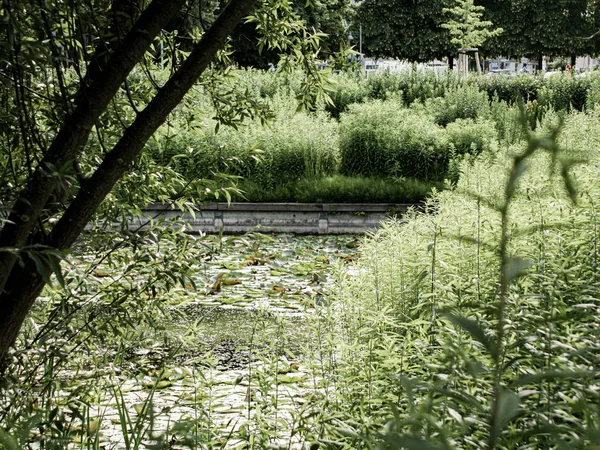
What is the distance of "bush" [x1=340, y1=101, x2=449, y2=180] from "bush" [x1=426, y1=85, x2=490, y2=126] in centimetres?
284

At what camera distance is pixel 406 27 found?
3853cm

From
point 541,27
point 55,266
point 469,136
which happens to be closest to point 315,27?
point 541,27

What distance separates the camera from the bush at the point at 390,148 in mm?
11938

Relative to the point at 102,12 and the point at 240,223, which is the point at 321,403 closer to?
the point at 102,12

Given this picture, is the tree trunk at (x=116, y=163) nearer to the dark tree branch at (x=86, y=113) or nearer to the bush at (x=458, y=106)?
the dark tree branch at (x=86, y=113)

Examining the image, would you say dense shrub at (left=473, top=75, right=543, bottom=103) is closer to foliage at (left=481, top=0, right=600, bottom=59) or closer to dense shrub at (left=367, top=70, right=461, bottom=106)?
dense shrub at (left=367, top=70, right=461, bottom=106)

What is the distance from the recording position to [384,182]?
1161cm

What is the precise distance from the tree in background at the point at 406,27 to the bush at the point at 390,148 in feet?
87.5

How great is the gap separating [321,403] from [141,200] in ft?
4.52

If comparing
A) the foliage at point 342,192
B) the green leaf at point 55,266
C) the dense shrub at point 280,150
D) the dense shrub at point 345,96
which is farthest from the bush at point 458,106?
the green leaf at point 55,266

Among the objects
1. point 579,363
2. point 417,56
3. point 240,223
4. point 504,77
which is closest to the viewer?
point 579,363

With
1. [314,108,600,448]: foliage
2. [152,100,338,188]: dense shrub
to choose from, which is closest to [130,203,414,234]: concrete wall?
[152,100,338,188]: dense shrub

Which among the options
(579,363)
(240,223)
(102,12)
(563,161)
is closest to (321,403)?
(579,363)

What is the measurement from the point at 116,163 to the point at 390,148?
9.64 m
